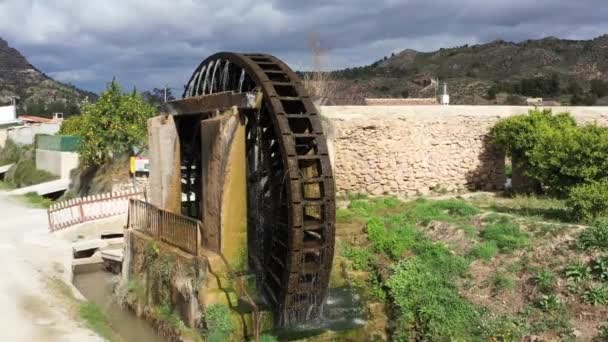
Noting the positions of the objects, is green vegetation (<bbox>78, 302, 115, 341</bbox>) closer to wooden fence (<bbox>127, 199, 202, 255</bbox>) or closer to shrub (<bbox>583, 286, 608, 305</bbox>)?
wooden fence (<bbox>127, 199, 202, 255</bbox>)

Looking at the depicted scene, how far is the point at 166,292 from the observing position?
956cm

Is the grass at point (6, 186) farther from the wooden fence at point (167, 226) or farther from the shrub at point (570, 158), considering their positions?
the shrub at point (570, 158)

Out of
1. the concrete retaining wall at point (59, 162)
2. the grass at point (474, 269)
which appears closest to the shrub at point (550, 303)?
the grass at point (474, 269)

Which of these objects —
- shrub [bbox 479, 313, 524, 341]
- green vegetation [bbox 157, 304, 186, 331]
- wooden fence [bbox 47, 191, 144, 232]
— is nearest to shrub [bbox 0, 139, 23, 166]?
wooden fence [bbox 47, 191, 144, 232]

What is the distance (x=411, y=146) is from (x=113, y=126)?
1175 cm

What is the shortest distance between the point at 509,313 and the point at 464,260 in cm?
141

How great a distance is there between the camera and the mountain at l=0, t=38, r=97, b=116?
93.4m

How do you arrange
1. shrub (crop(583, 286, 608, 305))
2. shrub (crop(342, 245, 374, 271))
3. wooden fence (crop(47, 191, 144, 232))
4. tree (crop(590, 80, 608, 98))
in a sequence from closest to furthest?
shrub (crop(583, 286, 608, 305)) < shrub (crop(342, 245, 374, 271)) < wooden fence (crop(47, 191, 144, 232)) < tree (crop(590, 80, 608, 98))

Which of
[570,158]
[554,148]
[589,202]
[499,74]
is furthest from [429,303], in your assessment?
Result: [499,74]

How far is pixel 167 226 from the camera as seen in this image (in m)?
10.2

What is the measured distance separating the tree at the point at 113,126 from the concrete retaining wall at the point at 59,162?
5.73 m

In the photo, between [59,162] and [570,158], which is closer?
[570,158]

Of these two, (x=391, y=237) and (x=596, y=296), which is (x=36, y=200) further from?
(x=596, y=296)

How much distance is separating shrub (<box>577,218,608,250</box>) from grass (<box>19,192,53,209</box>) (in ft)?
63.7
